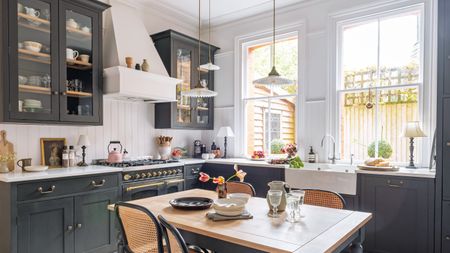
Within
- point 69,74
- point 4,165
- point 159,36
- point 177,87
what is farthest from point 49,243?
point 159,36

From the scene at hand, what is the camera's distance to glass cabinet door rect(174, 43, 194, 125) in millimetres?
4371

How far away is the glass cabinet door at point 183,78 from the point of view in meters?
4.37

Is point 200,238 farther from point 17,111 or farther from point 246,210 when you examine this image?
point 17,111

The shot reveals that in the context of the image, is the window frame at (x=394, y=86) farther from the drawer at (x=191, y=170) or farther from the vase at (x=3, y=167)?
the vase at (x=3, y=167)

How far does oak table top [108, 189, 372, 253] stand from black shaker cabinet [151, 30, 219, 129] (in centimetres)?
234

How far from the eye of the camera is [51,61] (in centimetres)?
300

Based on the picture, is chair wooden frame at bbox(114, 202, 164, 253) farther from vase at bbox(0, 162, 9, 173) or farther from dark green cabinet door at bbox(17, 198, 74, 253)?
vase at bbox(0, 162, 9, 173)

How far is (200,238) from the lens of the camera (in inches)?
65.4

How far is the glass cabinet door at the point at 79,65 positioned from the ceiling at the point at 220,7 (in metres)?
1.15

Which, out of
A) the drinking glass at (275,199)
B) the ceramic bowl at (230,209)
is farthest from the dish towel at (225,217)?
the drinking glass at (275,199)

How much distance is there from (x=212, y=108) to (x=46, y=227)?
2.99 m

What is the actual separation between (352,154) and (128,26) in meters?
3.19

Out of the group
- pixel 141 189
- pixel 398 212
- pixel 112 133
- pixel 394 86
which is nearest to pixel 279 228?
pixel 398 212

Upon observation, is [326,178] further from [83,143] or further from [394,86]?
[83,143]
